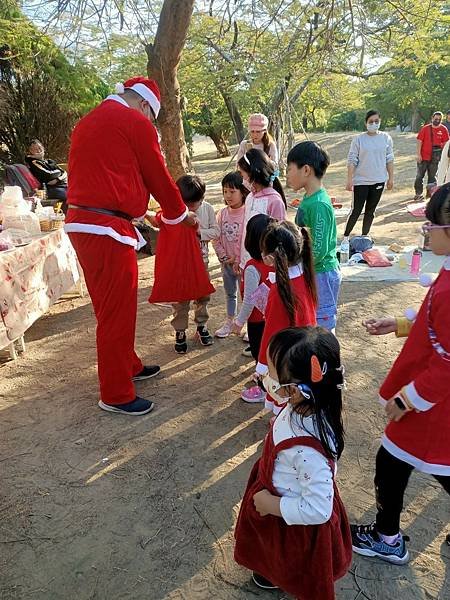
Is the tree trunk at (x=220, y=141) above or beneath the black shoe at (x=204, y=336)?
above

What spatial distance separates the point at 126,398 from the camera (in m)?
2.79

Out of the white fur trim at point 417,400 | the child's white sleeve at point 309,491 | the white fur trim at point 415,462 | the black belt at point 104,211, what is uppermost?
the black belt at point 104,211

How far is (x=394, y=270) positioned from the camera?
526cm

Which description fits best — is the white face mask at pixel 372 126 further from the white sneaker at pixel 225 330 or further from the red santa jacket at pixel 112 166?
the red santa jacket at pixel 112 166

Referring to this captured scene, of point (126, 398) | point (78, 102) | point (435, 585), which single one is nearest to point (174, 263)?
point (126, 398)

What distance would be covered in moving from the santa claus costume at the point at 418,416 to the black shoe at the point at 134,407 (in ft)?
4.93

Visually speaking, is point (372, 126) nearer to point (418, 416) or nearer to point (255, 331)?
point (255, 331)

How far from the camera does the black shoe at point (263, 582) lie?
5.45 ft

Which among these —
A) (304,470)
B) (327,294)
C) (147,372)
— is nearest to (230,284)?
(147,372)

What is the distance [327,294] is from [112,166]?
134 centimetres

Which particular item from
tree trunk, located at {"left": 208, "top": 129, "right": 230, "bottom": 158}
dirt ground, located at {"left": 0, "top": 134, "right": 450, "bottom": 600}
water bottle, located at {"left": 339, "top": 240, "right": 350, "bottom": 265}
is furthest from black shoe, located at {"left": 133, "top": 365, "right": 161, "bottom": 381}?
tree trunk, located at {"left": 208, "top": 129, "right": 230, "bottom": 158}

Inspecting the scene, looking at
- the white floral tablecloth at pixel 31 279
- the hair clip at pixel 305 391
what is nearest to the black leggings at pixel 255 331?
the hair clip at pixel 305 391

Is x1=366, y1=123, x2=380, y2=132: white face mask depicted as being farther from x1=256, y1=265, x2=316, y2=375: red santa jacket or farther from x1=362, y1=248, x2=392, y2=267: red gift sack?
x1=256, y1=265, x2=316, y2=375: red santa jacket

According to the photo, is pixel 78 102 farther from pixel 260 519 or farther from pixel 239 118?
pixel 260 519
